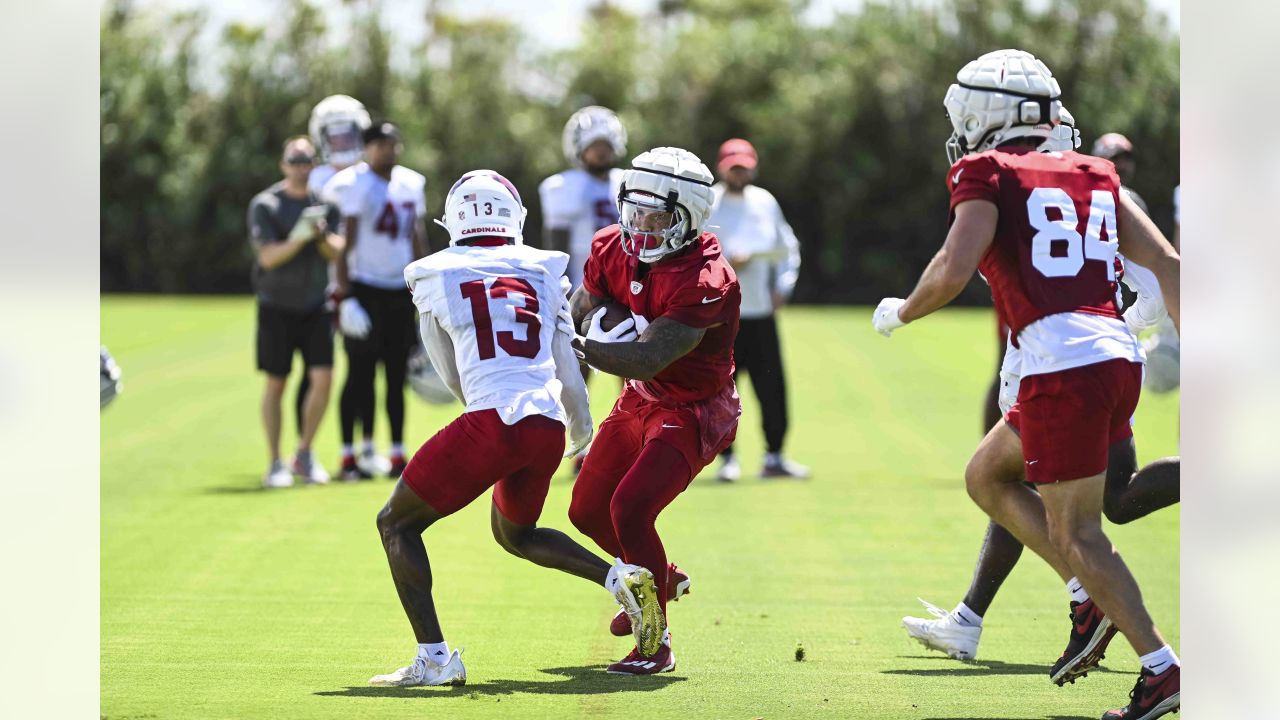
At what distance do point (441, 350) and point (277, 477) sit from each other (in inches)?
202

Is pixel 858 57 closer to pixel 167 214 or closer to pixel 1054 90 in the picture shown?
pixel 167 214

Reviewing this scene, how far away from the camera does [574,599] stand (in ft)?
24.2

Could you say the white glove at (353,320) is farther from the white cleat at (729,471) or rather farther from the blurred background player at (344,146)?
the white cleat at (729,471)

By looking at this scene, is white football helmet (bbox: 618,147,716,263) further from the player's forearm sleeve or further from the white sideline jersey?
the player's forearm sleeve

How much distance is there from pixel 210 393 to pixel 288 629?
10167 mm

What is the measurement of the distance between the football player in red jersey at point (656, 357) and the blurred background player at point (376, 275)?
4.87 meters

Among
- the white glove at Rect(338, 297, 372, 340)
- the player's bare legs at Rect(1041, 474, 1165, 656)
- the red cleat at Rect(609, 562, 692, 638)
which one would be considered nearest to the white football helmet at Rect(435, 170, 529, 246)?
the red cleat at Rect(609, 562, 692, 638)

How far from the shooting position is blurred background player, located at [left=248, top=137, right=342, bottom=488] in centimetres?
1066

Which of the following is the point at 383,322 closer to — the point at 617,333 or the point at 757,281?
the point at 757,281

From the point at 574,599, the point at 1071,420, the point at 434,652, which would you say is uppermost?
the point at 1071,420

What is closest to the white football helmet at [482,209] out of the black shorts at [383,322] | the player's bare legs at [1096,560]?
the player's bare legs at [1096,560]

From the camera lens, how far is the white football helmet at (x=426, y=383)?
979cm

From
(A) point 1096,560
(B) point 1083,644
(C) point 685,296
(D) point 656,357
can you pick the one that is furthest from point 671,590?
(A) point 1096,560
